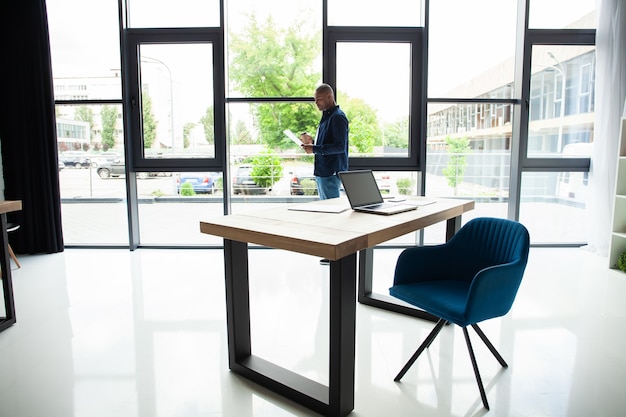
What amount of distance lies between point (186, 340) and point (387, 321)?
123 centimetres

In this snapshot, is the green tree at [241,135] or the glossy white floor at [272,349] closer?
the glossy white floor at [272,349]

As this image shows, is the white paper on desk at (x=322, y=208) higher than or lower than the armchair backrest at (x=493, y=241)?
higher

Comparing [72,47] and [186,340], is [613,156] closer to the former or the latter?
[186,340]

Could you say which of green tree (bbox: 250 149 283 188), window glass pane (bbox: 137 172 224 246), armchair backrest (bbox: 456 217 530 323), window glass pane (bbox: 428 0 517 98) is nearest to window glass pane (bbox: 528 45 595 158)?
window glass pane (bbox: 428 0 517 98)

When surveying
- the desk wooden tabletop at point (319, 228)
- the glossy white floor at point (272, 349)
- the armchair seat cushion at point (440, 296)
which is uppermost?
the desk wooden tabletop at point (319, 228)

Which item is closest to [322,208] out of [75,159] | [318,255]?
[318,255]

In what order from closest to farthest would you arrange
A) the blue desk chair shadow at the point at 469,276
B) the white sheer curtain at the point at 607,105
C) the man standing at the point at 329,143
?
the blue desk chair shadow at the point at 469,276 → the man standing at the point at 329,143 → the white sheer curtain at the point at 607,105

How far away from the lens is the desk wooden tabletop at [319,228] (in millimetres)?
1551

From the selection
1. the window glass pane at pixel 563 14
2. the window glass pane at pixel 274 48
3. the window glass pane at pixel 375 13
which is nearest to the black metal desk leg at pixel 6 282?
the window glass pane at pixel 274 48

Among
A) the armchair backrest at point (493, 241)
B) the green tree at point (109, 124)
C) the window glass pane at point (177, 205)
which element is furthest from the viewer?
the window glass pane at point (177, 205)

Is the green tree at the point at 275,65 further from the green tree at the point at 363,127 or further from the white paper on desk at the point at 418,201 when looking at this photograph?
the white paper on desk at the point at 418,201

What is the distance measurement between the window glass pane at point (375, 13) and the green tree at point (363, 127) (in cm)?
82

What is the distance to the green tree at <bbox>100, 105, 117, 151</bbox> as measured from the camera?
4.48m

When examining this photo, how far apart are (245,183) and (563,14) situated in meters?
3.69
